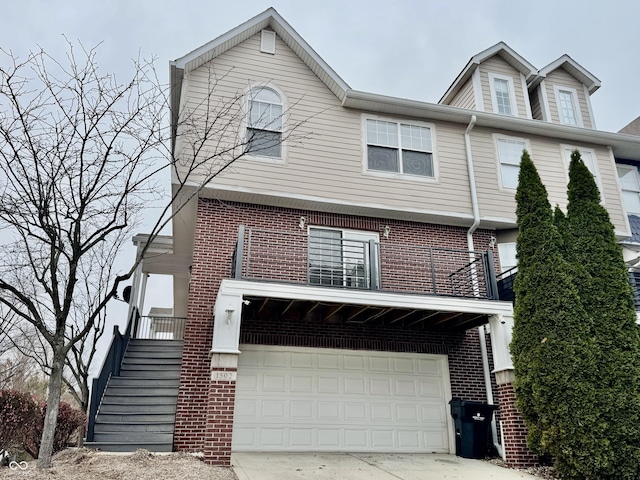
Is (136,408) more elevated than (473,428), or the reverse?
(136,408)

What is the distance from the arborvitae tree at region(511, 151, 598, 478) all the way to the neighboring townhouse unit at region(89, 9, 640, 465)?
67 cm

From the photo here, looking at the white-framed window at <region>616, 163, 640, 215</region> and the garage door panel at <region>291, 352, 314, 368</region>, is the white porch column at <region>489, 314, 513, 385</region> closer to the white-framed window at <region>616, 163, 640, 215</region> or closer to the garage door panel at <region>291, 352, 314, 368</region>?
the garage door panel at <region>291, 352, 314, 368</region>

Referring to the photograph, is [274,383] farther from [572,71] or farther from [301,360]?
[572,71]

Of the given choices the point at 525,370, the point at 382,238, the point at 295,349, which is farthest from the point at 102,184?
the point at 525,370

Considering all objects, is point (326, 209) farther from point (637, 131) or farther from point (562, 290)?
point (637, 131)

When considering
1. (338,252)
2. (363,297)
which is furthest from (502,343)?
(338,252)

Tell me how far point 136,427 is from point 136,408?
0.42 meters

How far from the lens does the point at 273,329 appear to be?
954 centimetres

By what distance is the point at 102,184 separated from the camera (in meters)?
6.80

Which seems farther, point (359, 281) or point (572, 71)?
point (572, 71)

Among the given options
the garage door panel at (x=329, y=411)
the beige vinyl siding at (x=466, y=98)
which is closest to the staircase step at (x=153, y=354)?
the garage door panel at (x=329, y=411)

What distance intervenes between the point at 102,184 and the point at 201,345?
11.9 ft

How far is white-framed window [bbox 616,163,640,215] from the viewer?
13555 mm

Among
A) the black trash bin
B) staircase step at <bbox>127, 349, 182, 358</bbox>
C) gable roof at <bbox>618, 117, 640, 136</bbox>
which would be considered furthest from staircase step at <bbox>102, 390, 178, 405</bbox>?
gable roof at <bbox>618, 117, 640, 136</bbox>
